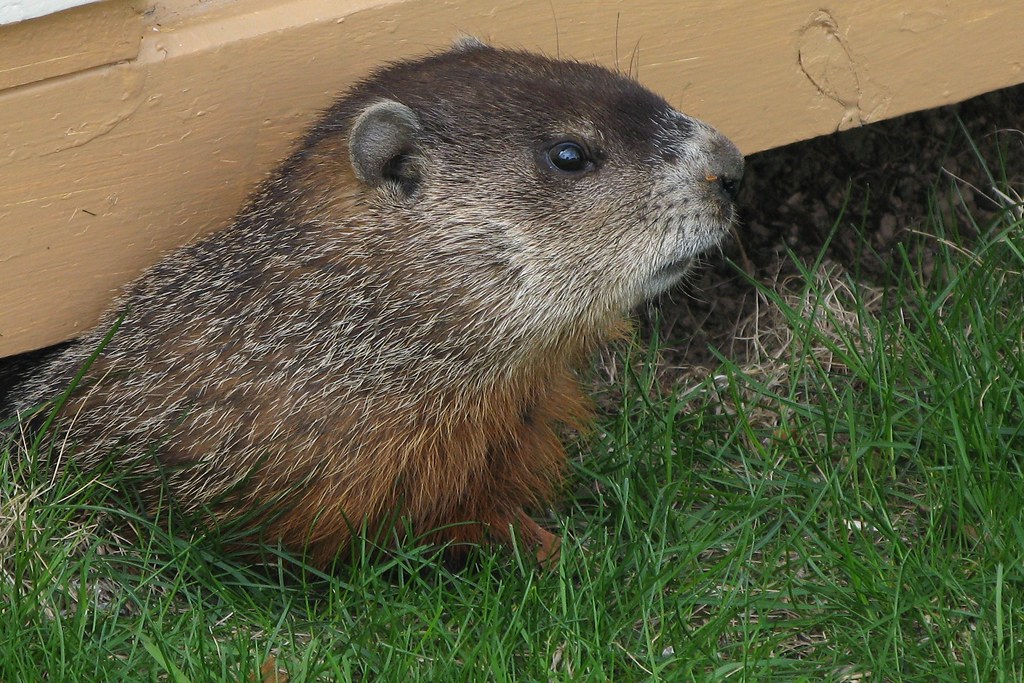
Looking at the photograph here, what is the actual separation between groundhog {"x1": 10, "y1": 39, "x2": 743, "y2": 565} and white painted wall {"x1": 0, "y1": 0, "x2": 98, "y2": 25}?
769 mm

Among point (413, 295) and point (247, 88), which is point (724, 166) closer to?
point (413, 295)

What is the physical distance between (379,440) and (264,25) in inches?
51.1

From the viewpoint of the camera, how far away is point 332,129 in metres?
3.95

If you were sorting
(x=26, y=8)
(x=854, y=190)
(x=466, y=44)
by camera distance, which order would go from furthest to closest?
(x=854, y=190) → (x=466, y=44) → (x=26, y=8)

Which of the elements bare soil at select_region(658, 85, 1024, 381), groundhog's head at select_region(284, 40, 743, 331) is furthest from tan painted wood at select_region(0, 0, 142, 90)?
bare soil at select_region(658, 85, 1024, 381)

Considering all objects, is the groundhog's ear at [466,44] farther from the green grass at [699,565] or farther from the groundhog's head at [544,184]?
the green grass at [699,565]

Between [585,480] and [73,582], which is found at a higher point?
[73,582]

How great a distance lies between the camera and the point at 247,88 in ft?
13.4

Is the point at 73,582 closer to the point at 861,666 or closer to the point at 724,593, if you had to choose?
the point at 724,593

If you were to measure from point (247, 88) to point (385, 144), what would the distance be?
62 cm

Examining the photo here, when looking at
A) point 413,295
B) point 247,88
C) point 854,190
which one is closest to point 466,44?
point 247,88

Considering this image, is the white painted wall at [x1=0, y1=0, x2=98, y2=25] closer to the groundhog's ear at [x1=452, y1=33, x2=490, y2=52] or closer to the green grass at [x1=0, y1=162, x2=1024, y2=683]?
the groundhog's ear at [x1=452, y1=33, x2=490, y2=52]

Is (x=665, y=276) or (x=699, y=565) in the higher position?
(x=665, y=276)

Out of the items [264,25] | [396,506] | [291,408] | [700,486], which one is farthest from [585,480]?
[264,25]
